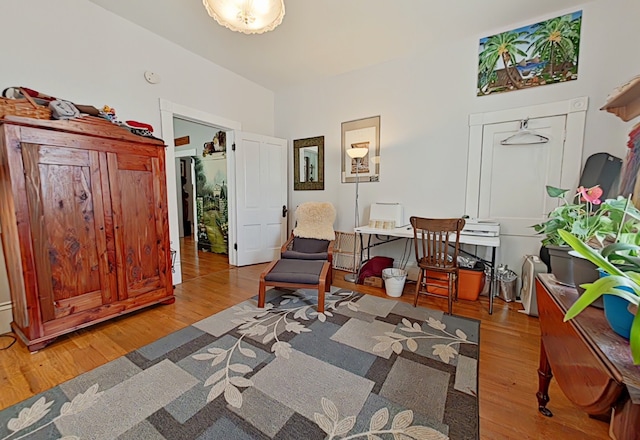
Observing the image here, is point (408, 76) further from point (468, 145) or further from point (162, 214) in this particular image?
point (162, 214)

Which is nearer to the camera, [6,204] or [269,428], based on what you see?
[269,428]

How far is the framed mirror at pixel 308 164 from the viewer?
416 centimetres

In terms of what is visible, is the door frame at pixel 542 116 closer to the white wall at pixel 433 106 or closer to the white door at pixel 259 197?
the white wall at pixel 433 106

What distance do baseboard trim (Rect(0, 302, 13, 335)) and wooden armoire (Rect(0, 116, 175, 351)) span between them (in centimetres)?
8

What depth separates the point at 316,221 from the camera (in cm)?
355

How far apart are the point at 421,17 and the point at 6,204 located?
383 centimetres

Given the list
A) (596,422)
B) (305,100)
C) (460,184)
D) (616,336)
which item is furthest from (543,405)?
(305,100)

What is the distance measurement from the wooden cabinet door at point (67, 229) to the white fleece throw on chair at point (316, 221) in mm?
2046

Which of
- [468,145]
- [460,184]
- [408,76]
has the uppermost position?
[408,76]

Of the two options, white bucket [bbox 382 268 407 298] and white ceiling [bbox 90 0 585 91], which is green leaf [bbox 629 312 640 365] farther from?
white ceiling [bbox 90 0 585 91]

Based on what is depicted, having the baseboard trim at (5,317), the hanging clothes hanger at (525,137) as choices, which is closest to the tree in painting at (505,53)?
the hanging clothes hanger at (525,137)

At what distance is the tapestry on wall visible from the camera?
4.99 metres

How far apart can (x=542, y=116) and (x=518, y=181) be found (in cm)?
68

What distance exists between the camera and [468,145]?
9.97ft
